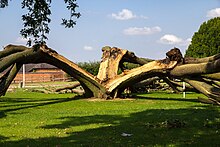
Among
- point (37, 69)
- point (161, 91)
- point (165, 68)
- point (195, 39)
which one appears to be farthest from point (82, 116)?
point (37, 69)

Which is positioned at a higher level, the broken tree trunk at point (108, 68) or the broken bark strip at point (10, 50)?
the broken bark strip at point (10, 50)

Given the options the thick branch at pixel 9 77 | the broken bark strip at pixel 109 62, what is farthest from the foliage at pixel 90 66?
the thick branch at pixel 9 77

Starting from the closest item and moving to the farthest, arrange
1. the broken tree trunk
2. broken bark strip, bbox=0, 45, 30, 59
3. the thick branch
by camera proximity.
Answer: the broken tree trunk < broken bark strip, bbox=0, 45, 30, 59 < the thick branch

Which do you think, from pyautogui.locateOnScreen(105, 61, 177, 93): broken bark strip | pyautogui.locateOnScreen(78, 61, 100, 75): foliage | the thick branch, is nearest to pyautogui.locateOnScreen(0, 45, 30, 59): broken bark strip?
the thick branch

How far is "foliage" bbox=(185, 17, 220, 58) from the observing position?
2768 inches

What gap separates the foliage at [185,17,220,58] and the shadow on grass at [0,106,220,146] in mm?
55759

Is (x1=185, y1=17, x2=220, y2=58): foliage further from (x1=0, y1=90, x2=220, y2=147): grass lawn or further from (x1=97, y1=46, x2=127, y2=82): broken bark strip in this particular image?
(x1=0, y1=90, x2=220, y2=147): grass lawn

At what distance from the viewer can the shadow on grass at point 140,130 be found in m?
9.95

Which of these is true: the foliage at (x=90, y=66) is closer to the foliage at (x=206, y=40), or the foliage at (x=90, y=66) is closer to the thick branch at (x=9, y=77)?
the foliage at (x=206, y=40)

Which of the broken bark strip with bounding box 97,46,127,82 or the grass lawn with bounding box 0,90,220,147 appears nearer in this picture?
the grass lawn with bounding box 0,90,220,147

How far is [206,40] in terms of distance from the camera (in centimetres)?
7150

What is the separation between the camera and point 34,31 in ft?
25.6

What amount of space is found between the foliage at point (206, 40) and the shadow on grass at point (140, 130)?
183 ft

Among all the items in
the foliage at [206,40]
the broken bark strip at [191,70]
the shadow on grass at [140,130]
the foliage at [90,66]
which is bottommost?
the shadow on grass at [140,130]
